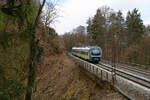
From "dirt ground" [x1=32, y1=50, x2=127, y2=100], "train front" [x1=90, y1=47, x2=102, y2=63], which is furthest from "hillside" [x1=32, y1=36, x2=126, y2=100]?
"train front" [x1=90, y1=47, x2=102, y2=63]

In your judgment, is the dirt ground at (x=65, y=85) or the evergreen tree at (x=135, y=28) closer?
the dirt ground at (x=65, y=85)

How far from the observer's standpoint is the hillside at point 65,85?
10.3 meters

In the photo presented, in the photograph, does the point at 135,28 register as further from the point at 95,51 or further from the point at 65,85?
the point at 65,85

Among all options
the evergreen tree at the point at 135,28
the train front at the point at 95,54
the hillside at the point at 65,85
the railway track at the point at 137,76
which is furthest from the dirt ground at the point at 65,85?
the evergreen tree at the point at 135,28

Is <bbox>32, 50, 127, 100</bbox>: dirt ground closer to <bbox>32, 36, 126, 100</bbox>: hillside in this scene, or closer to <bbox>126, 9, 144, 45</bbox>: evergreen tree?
<bbox>32, 36, 126, 100</bbox>: hillside

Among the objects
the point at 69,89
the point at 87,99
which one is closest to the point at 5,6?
the point at 87,99

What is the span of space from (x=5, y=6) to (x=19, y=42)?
0.81 metres

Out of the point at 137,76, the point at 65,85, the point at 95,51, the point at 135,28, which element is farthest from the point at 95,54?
the point at 135,28

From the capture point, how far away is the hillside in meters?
10.3

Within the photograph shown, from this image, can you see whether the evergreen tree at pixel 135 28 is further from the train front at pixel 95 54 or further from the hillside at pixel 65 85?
the hillside at pixel 65 85

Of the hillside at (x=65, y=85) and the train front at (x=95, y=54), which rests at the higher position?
the train front at (x=95, y=54)

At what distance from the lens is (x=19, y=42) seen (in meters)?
2.66

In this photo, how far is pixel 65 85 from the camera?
14.2 meters

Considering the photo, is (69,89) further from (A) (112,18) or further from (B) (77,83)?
(A) (112,18)
